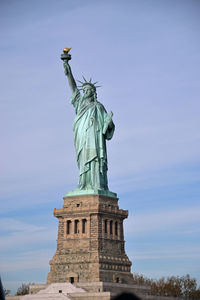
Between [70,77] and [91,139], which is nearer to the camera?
[91,139]

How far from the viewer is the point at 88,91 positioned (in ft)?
145

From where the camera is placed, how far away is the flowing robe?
42.0 m

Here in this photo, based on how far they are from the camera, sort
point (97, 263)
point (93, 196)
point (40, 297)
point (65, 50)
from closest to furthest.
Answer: point (40, 297)
point (97, 263)
point (93, 196)
point (65, 50)

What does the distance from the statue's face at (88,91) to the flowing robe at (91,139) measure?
49 cm

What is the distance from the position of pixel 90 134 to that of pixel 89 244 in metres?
9.38

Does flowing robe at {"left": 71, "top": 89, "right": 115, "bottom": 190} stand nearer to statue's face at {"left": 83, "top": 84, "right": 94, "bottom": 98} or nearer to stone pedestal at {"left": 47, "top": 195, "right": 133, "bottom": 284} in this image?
statue's face at {"left": 83, "top": 84, "right": 94, "bottom": 98}

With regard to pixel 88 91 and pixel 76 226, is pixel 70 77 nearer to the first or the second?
pixel 88 91

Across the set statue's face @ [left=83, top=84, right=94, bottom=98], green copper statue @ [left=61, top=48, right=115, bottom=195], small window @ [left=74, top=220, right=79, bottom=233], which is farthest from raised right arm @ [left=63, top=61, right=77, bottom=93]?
small window @ [left=74, top=220, right=79, bottom=233]

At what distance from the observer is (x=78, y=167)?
42.8 metres

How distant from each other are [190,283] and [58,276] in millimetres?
30172

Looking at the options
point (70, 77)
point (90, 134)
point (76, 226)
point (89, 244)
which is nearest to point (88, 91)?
point (70, 77)

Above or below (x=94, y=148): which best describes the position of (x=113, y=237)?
below

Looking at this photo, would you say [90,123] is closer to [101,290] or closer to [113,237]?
[113,237]

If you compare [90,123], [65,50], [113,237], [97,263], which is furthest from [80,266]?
[65,50]
